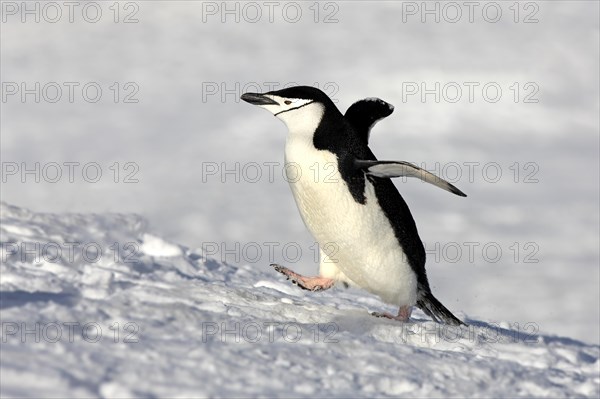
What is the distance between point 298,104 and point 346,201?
0.66 metres

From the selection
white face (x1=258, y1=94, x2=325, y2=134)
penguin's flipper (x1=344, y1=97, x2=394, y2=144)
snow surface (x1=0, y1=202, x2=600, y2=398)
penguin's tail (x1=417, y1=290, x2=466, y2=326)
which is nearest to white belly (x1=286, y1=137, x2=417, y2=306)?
white face (x1=258, y1=94, x2=325, y2=134)

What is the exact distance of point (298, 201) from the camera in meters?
5.83

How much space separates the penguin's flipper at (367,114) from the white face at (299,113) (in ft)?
1.53

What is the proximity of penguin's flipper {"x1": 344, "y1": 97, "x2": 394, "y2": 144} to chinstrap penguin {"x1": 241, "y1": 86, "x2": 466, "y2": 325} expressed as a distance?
0.15 m

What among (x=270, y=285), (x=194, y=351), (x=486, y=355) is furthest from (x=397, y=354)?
(x=270, y=285)

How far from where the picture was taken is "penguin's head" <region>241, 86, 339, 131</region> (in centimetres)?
580

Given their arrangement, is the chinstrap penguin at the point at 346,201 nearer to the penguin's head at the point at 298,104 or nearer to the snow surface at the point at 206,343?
the penguin's head at the point at 298,104

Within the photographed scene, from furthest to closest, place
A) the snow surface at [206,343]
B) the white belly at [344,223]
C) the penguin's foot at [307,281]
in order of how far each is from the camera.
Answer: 1. the penguin's foot at [307,281]
2. the white belly at [344,223]
3. the snow surface at [206,343]

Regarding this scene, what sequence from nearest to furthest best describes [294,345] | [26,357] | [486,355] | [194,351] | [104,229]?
1. [26,357]
2. [194,351]
3. [294,345]
4. [486,355]
5. [104,229]

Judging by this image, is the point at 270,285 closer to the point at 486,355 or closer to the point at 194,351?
the point at 486,355

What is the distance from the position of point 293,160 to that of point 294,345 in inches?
53.4

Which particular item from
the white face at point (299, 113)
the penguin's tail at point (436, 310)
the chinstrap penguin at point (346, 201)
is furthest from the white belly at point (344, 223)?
the penguin's tail at point (436, 310)

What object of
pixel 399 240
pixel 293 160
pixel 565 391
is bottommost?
pixel 565 391

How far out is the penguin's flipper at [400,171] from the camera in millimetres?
5418
